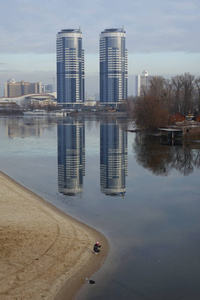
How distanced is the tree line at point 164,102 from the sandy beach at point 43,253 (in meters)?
42.9

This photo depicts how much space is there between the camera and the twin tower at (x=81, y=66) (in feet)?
Result: 627

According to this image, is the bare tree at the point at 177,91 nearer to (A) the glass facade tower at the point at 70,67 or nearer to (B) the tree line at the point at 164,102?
(B) the tree line at the point at 164,102

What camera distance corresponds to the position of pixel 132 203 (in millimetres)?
20422

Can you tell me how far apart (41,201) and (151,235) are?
7080 mm

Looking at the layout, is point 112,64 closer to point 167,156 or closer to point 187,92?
point 187,92

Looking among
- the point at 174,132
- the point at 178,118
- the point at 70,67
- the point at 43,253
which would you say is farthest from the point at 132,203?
the point at 70,67

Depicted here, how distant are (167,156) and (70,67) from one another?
161 meters

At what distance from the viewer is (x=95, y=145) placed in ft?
151

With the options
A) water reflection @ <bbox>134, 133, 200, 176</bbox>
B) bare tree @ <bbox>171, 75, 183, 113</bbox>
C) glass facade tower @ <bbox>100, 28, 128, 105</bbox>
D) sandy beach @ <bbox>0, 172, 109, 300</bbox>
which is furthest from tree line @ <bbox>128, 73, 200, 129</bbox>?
glass facade tower @ <bbox>100, 28, 128, 105</bbox>

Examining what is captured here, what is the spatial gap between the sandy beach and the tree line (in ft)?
141

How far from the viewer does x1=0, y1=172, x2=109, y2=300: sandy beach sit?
1109 centimetres

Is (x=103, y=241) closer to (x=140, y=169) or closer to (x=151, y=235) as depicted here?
(x=151, y=235)

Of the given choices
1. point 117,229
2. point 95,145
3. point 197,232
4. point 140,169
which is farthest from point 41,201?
point 95,145

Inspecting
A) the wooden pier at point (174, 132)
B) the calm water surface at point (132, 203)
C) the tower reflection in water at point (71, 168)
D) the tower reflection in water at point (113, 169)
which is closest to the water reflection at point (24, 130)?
the tower reflection in water at point (71, 168)
